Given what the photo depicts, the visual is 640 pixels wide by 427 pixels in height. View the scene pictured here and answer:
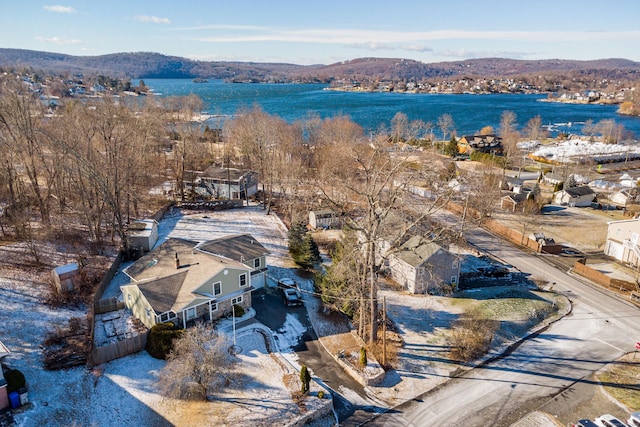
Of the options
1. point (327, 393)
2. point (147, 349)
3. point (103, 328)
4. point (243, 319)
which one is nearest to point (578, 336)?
Result: point (327, 393)

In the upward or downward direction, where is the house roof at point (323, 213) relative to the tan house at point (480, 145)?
downward

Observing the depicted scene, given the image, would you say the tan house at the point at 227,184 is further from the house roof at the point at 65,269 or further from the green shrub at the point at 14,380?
the green shrub at the point at 14,380

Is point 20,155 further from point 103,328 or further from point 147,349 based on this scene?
point 147,349

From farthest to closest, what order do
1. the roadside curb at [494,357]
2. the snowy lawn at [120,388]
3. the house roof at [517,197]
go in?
the house roof at [517,197] → the roadside curb at [494,357] → the snowy lawn at [120,388]

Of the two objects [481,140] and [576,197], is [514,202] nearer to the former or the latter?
[576,197]

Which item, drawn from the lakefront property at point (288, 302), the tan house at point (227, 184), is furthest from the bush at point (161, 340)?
the tan house at point (227, 184)

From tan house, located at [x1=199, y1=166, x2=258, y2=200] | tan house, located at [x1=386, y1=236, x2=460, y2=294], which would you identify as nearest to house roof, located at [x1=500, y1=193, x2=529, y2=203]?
tan house, located at [x1=386, y1=236, x2=460, y2=294]
